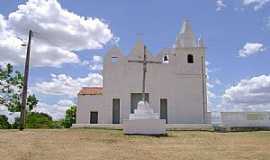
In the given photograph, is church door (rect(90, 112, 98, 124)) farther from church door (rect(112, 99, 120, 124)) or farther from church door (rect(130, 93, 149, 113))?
church door (rect(130, 93, 149, 113))

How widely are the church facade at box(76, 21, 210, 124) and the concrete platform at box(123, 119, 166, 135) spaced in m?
12.9

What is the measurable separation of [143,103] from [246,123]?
36.2 feet

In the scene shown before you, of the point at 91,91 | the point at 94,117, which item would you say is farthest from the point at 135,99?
the point at 91,91

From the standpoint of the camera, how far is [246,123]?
97.1 ft

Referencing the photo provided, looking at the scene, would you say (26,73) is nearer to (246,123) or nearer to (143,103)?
(143,103)

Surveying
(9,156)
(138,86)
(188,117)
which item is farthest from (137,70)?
(9,156)

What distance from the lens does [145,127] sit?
21094 mm

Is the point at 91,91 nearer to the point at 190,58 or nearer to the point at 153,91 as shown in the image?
the point at 153,91

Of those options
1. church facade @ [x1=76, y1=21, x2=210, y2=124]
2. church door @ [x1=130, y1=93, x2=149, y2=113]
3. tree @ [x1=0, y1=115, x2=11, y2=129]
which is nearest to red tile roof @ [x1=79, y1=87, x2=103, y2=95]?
church facade @ [x1=76, y1=21, x2=210, y2=124]

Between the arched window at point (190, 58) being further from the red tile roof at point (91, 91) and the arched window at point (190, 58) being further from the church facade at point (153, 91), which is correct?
the red tile roof at point (91, 91)

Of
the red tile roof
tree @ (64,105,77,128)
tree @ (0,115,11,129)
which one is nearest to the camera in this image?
the red tile roof

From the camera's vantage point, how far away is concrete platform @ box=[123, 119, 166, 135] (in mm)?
21047

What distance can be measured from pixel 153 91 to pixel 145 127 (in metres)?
13.4

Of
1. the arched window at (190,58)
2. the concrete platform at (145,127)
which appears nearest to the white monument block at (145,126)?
the concrete platform at (145,127)
